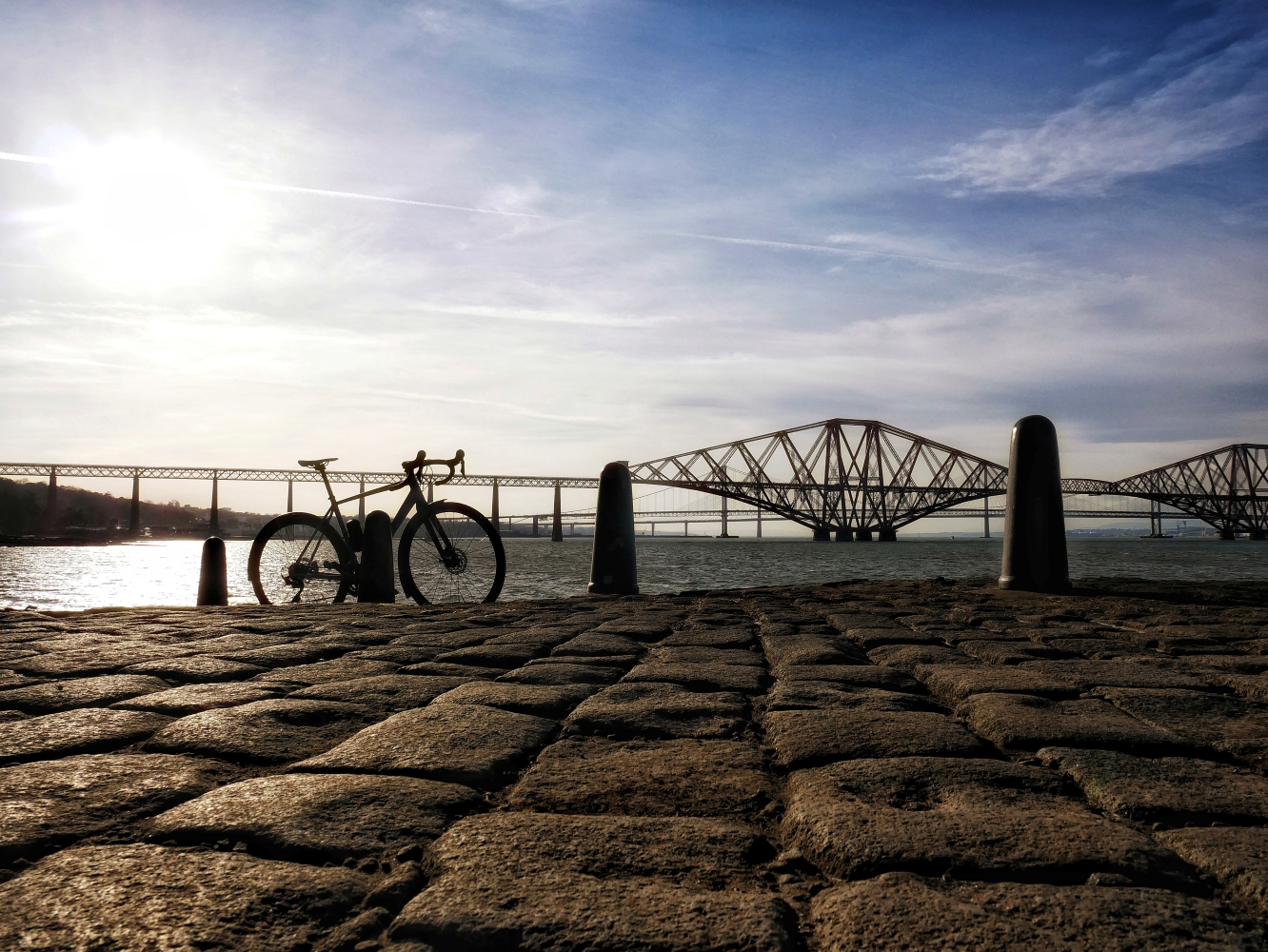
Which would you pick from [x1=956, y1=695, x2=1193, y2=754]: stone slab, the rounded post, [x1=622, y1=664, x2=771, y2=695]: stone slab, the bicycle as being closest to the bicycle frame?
the bicycle

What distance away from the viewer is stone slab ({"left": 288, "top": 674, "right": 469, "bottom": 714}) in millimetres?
2424

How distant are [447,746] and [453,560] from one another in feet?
16.4

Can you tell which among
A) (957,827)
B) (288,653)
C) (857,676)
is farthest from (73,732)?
(857,676)

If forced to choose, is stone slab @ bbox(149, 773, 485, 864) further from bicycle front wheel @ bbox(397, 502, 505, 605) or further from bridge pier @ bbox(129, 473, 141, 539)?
bridge pier @ bbox(129, 473, 141, 539)

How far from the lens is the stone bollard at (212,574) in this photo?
23.2ft

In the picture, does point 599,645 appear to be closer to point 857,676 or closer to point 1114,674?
point 857,676

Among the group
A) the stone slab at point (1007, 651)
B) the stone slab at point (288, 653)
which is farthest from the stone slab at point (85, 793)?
the stone slab at point (1007, 651)

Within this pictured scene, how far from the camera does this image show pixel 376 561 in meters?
6.89

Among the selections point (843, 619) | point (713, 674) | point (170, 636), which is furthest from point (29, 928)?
point (843, 619)

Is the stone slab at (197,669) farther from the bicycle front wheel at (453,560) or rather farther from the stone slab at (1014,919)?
the bicycle front wheel at (453,560)

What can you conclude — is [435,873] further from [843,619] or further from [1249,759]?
[843,619]

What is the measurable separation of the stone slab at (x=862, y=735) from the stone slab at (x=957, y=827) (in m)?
0.10

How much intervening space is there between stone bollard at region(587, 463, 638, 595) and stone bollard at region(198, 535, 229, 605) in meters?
3.20

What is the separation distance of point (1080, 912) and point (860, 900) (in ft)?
0.89
